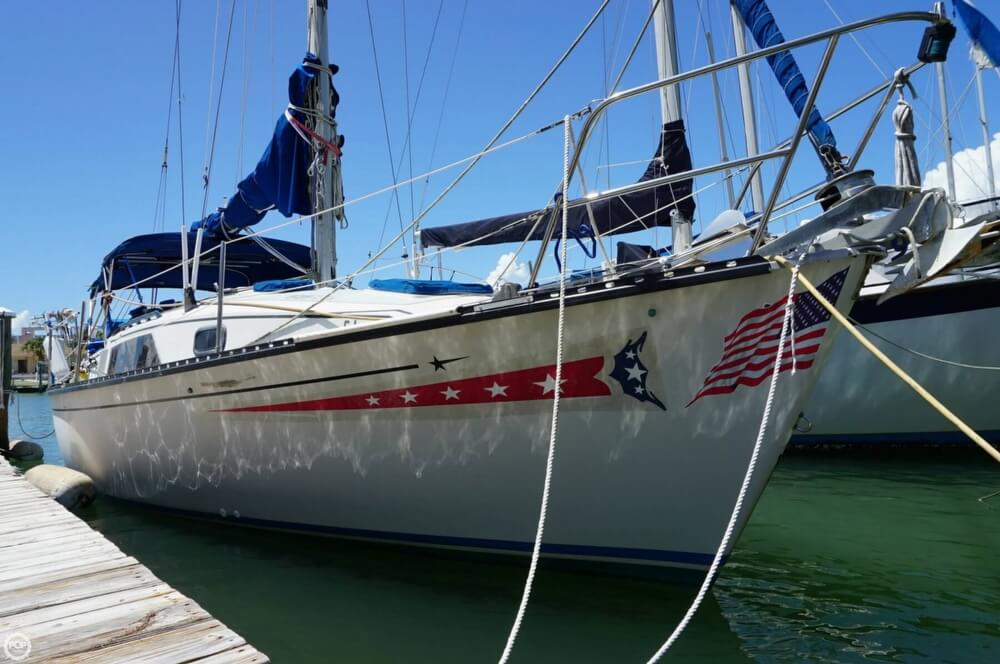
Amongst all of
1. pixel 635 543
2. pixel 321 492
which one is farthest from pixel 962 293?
pixel 321 492

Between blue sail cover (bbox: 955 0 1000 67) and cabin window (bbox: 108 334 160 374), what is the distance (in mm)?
9605

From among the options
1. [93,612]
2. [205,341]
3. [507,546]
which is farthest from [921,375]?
[93,612]

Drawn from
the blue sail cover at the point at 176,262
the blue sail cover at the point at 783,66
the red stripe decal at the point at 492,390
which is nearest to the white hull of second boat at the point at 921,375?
the blue sail cover at the point at 783,66

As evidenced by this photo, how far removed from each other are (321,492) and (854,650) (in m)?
3.79

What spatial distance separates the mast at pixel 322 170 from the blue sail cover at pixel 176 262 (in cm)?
199

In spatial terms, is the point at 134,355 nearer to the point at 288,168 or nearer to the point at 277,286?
the point at 277,286

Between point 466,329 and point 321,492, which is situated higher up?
point 466,329

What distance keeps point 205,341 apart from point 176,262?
3.66 m

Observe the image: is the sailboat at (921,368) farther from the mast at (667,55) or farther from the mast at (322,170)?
the mast at (322,170)

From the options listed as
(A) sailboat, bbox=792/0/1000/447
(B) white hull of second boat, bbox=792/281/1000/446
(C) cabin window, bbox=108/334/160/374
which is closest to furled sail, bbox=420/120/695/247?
(A) sailboat, bbox=792/0/1000/447

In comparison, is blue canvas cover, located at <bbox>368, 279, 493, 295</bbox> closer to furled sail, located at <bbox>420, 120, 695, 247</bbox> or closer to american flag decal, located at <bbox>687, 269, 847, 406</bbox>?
furled sail, located at <bbox>420, 120, 695, 247</bbox>

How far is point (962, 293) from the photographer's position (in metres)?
8.91

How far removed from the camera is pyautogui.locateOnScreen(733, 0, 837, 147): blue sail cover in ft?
20.9

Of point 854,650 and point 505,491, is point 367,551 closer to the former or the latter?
point 505,491
